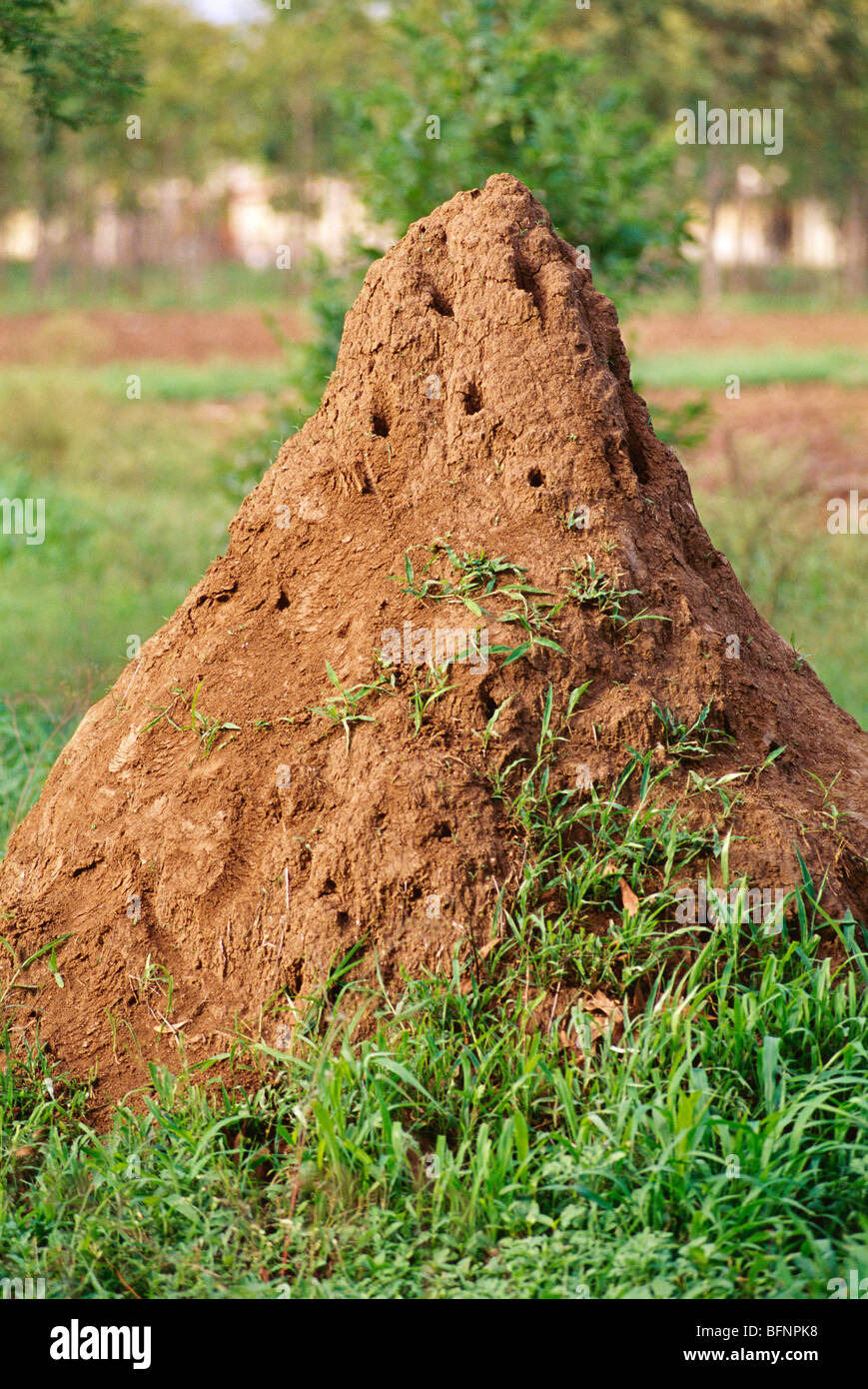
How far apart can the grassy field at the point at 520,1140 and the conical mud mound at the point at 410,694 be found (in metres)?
0.14

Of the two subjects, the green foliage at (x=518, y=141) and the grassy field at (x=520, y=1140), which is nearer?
the grassy field at (x=520, y=1140)

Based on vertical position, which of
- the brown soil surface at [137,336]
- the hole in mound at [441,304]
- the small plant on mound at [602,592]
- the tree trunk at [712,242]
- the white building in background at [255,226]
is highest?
the white building in background at [255,226]

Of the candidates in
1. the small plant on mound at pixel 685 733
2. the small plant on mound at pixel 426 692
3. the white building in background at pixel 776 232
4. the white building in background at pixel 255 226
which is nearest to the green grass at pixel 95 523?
the small plant on mound at pixel 426 692

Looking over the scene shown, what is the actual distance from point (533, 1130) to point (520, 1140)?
6.0 inches

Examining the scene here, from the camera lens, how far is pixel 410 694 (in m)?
3.28

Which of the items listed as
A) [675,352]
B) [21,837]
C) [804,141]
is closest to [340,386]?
[21,837]

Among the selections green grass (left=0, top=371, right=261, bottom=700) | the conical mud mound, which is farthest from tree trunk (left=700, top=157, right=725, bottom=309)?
the conical mud mound

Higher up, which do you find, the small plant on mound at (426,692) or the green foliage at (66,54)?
the green foliage at (66,54)

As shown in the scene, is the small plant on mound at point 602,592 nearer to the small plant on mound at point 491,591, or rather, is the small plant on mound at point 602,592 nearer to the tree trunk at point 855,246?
the small plant on mound at point 491,591

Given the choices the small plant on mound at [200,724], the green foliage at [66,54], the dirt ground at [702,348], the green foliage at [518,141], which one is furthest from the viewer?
the dirt ground at [702,348]

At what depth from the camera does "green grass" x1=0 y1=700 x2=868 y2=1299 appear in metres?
2.57

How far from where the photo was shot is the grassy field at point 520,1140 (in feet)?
8.43

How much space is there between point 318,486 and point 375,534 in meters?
0.24

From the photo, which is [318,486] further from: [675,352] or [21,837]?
[675,352]
